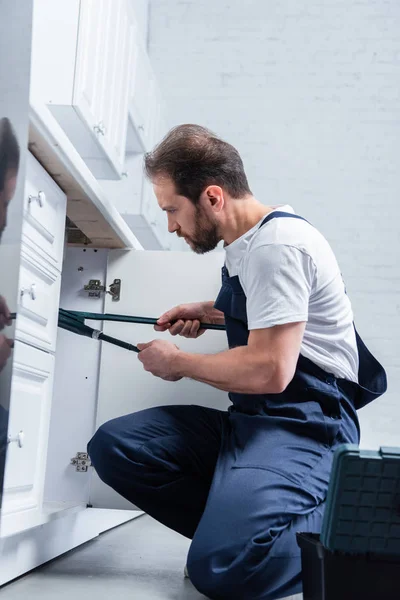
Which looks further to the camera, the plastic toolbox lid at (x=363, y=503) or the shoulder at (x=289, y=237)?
the shoulder at (x=289, y=237)

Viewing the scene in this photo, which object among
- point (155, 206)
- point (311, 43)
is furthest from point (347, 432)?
point (311, 43)

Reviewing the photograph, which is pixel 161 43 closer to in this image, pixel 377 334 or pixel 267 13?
pixel 267 13

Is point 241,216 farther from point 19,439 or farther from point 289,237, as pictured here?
point 19,439

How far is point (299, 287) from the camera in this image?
1.44 metres

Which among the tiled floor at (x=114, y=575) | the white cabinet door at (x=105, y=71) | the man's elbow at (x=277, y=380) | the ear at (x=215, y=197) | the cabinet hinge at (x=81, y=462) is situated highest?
the white cabinet door at (x=105, y=71)

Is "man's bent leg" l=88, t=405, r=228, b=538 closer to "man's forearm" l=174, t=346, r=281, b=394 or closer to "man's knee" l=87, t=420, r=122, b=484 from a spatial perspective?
"man's knee" l=87, t=420, r=122, b=484

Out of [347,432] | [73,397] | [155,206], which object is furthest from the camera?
[155,206]

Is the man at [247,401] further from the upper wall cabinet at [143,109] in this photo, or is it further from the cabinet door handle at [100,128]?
the upper wall cabinet at [143,109]

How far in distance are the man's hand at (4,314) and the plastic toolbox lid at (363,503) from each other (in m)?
0.50

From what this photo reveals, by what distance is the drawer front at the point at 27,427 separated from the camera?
1.41 meters

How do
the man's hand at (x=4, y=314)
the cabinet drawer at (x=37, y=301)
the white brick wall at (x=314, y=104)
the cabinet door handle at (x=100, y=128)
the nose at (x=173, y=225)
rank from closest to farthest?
1. the man's hand at (x=4, y=314)
2. the cabinet drawer at (x=37, y=301)
3. the nose at (x=173, y=225)
4. the cabinet door handle at (x=100, y=128)
5. the white brick wall at (x=314, y=104)

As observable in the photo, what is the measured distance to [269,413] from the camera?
156 cm

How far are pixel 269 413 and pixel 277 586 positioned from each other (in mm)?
335

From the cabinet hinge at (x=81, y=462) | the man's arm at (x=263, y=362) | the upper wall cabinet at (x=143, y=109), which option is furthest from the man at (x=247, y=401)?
the upper wall cabinet at (x=143, y=109)
